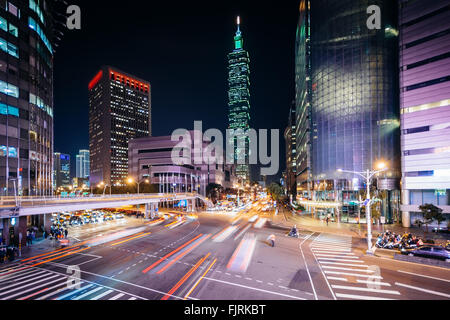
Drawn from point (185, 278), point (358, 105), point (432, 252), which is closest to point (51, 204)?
point (185, 278)

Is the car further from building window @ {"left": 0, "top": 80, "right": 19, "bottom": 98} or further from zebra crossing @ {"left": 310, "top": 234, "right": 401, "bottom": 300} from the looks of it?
building window @ {"left": 0, "top": 80, "right": 19, "bottom": 98}

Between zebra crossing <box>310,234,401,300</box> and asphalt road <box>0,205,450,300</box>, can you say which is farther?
asphalt road <box>0,205,450,300</box>

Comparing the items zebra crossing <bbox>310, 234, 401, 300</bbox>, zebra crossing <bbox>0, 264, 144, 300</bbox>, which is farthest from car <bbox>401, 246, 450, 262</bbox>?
zebra crossing <bbox>0, 264, 144, 300</bbox>

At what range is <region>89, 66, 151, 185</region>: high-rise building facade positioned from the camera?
594ft

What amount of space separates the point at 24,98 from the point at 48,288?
42299 mm

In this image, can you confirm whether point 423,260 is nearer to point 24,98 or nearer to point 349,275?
point 349,275

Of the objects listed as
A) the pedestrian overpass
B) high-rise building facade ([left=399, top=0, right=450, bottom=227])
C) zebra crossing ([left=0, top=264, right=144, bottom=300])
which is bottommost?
zebra crossing ([left=0, top=264, right=144, bottom=300])

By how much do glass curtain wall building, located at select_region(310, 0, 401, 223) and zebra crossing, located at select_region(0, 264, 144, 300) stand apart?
46117 mm

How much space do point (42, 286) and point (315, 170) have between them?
188 feet

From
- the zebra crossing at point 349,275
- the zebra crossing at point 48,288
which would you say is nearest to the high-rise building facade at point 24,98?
the zebra crossing at point 48,288

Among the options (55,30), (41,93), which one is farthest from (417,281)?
(55,30)
